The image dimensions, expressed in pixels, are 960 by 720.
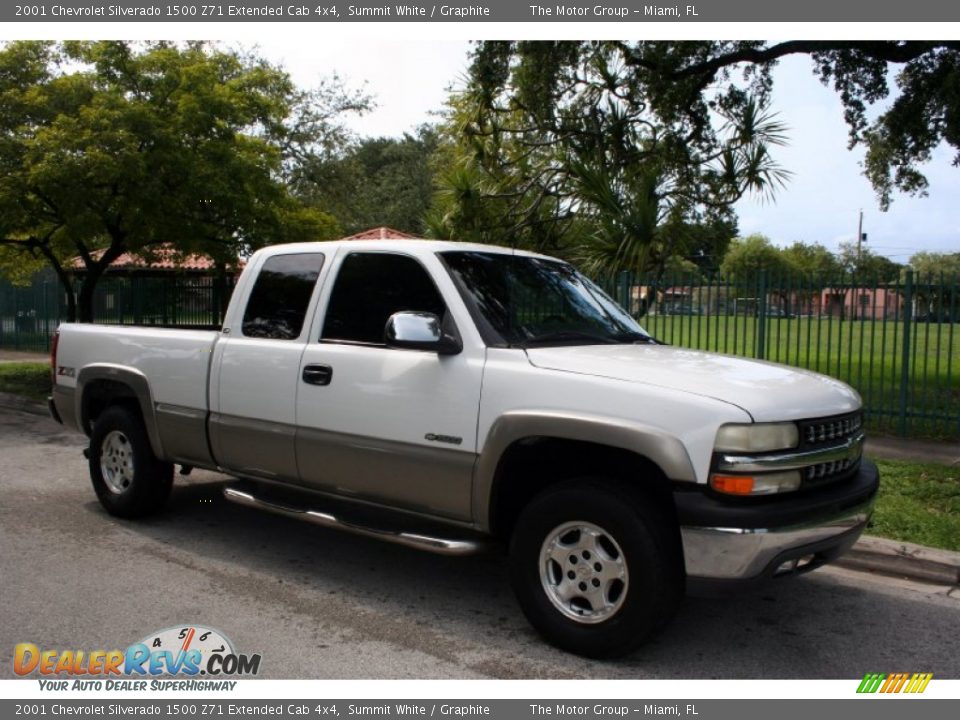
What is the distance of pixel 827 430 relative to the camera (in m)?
4.00

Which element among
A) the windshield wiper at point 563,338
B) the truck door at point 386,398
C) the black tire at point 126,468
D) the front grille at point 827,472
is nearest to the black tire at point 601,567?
the truck door at point 386,398

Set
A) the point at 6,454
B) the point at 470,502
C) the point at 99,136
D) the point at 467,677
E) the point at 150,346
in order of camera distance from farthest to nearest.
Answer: the point at 99,136 → the point at 6,454 → the point at 150,346 → the point at 470,502 → the point at 467,677

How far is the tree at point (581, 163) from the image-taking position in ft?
34.8

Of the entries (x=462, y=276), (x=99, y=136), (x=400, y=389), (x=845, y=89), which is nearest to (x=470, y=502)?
(x=400, y=389)

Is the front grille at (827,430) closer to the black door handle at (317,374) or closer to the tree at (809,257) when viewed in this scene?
the black door handle at (317,374)

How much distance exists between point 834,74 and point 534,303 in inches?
461

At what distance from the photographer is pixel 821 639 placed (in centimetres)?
441

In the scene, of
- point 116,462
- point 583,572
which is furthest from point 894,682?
point 116,462

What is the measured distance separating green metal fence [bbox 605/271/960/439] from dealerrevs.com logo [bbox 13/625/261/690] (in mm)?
7386

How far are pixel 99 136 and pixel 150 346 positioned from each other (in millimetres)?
7589

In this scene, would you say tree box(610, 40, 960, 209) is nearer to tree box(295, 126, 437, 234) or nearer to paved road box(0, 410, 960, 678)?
paved road box(0, 410, 960, 678)

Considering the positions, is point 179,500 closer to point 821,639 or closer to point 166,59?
point 821,639

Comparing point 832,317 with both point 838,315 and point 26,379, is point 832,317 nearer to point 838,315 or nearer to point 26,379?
point 838,315

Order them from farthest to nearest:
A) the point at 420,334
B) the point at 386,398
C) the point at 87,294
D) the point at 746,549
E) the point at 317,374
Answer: the point at 87,294, the point at 317,374, the point at 386,398, the point at 420,334, the point at 746,549
